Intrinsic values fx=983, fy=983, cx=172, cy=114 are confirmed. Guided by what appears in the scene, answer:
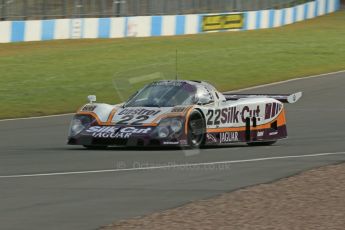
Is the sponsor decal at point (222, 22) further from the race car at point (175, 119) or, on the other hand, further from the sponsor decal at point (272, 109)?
the race car at point (175, 119)

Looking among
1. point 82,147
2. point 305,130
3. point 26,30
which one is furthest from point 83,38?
point 82,147

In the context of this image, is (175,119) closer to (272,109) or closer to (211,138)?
(211,138)

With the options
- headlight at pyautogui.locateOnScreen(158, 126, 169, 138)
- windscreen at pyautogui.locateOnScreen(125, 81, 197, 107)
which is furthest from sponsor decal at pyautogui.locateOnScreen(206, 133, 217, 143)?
headlight at pyautogui.locateOnScreen(158, 126, 169, 138)

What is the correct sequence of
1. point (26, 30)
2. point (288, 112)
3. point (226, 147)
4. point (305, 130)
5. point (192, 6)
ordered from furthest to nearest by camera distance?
1. point (192, 6)
2. point (26, 30)
3. point (288, 112)
4. point (305, 130)
5. point (226, 147)

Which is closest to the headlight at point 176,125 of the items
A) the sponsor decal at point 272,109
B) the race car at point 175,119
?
the race car at point 175,119

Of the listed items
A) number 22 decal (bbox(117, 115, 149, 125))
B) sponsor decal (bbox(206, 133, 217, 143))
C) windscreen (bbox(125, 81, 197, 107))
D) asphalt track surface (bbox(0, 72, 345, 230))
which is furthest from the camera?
windscreen (bbox(125, 81, 197, 107))

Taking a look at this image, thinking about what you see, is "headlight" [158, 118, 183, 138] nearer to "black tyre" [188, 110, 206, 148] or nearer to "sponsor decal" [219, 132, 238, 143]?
"black tyre" [188, 110, 206, 148]

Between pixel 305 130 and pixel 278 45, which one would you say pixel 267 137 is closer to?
pixel 305 130

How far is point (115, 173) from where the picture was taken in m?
11.4

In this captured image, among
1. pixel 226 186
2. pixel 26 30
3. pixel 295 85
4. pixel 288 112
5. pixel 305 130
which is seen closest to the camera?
pixel 226 186

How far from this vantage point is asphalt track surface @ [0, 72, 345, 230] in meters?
8.70

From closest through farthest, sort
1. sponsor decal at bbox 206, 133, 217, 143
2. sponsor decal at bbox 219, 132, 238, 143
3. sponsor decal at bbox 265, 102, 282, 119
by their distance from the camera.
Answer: sponsor decal at bbox 206, 133, 217, 143 → sponsor decal at bbox 219, 132, 238, 143 → sponsor decal at bbox 265, 102, 282, 119

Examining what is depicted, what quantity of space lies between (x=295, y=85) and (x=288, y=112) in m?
5.41

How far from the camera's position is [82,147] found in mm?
14734
